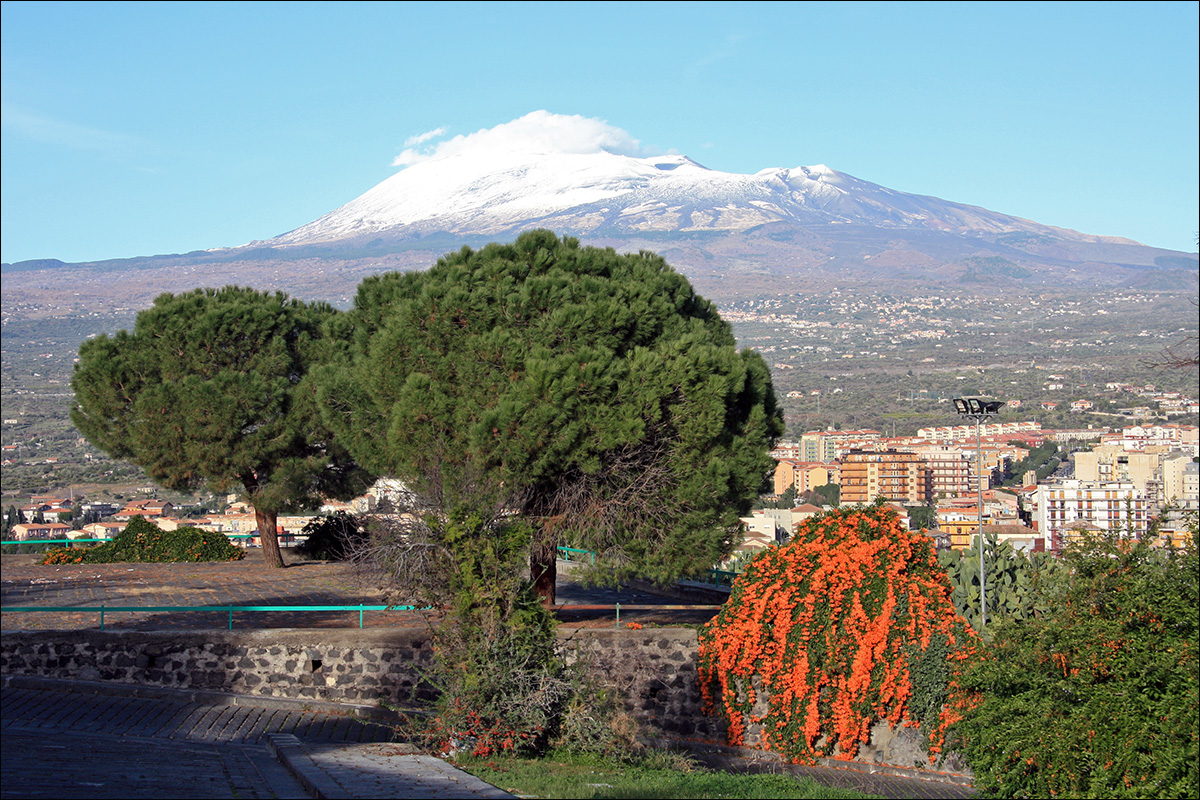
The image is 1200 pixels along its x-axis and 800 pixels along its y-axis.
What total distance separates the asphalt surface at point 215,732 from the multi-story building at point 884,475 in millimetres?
27072

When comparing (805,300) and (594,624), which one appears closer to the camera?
(594,624)

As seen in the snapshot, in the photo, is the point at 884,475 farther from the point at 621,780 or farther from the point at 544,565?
the point at 621,780

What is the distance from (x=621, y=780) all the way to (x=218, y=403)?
12.1 m

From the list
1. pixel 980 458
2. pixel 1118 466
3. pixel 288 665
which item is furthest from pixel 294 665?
pixel 1118 466

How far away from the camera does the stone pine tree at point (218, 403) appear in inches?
665

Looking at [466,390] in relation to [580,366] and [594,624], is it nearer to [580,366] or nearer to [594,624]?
[580,366]

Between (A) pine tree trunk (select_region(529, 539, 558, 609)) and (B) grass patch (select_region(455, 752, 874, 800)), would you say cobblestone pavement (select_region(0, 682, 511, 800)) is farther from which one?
(A) pine tree trunk (select_region(529, 539, 558, 609))

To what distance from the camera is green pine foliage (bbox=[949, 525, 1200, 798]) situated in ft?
22.6

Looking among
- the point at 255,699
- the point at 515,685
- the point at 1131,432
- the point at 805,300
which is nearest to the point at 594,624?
the point at 255,699

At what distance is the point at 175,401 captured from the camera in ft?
55.5

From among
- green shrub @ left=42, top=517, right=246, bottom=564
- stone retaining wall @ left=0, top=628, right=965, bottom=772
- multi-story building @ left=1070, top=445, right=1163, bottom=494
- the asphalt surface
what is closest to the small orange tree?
the asphalt surface

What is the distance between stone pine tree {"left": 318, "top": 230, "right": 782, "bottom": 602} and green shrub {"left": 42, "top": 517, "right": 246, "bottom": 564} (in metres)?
7.31

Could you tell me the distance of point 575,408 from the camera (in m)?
11.9

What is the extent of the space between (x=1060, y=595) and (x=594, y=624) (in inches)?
220
